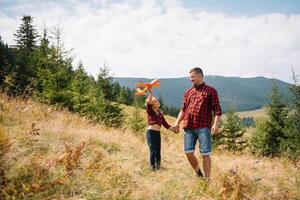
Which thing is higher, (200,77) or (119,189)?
(200,77)

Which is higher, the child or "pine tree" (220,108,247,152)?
the child

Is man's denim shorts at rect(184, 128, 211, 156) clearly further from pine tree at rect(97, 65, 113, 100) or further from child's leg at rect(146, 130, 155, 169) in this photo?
pine tree at rect(97, 65, 113, 100)

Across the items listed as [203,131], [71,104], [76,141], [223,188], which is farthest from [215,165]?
[71,104]

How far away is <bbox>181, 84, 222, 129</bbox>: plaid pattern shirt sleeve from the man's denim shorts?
0.11 metres

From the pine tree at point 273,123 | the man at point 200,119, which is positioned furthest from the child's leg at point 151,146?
the pine tree at point 273,123

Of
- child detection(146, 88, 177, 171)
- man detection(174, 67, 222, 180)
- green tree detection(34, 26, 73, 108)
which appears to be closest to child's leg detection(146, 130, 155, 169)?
child detection(146, 88, 177, 171)

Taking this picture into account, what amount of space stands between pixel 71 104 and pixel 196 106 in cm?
1411

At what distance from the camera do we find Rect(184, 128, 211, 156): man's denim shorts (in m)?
6.78

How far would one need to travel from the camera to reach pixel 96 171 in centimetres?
559

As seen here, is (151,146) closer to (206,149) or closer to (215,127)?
(206,149)

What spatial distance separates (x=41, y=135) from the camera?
7.00 m

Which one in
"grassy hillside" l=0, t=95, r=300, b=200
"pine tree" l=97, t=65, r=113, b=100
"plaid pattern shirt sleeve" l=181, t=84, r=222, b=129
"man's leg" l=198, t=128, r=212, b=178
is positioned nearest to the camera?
"grassy hillside" l=0, t=95, r=300, b=200

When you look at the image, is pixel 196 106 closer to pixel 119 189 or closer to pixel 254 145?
pixel 119 189

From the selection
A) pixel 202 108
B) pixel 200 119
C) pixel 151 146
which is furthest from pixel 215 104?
pixel 151 146
